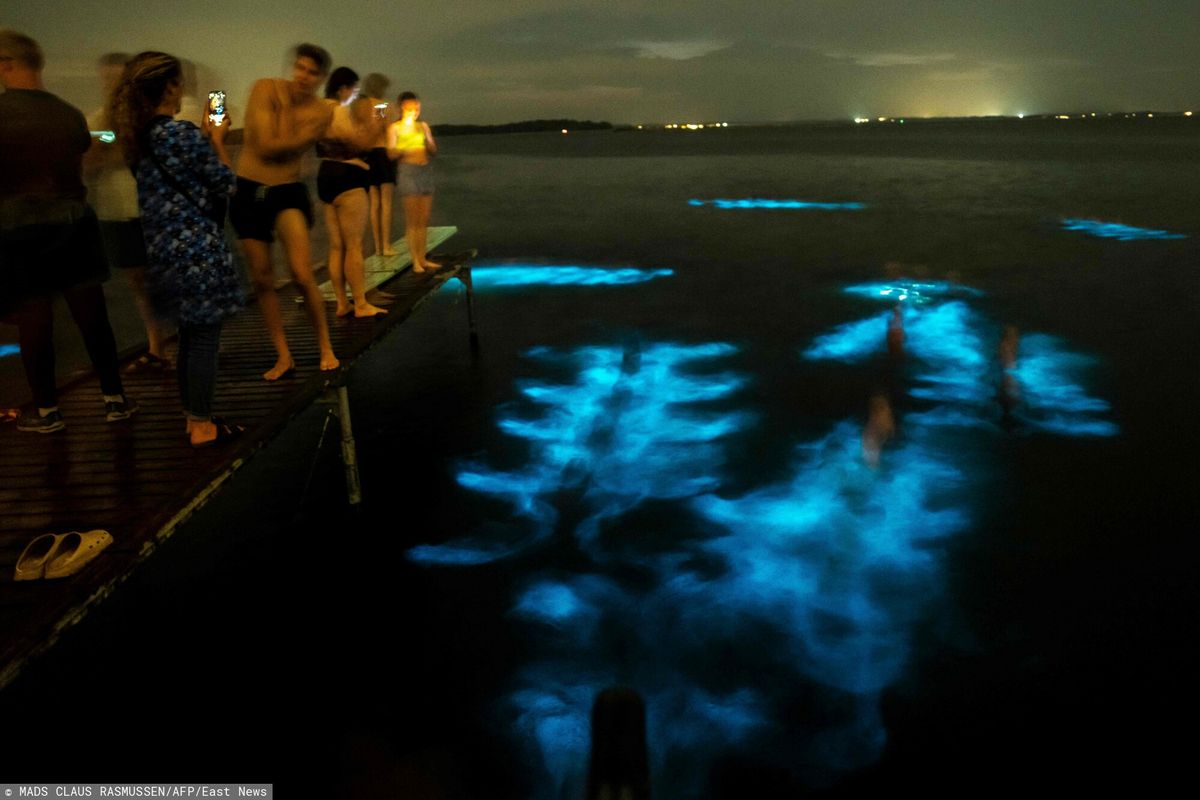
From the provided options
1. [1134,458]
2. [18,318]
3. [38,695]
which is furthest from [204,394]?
[1134,458]

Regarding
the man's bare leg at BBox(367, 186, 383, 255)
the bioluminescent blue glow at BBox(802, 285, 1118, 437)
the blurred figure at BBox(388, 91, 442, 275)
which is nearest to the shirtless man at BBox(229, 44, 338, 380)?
the blurred figure at BBox(388, 91, 442, 275)

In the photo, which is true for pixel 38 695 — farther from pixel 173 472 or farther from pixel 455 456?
pixel 455 456

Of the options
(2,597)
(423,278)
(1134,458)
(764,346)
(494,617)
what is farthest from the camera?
(764,346)

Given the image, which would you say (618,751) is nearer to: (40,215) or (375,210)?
(40,215)

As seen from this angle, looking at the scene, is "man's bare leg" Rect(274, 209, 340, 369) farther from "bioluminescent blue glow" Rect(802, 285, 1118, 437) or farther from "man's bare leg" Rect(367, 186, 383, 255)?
"bioluminescent blue glow" Rect(802, 285, 1118, 437)

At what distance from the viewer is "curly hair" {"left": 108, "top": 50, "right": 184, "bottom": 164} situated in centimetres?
409

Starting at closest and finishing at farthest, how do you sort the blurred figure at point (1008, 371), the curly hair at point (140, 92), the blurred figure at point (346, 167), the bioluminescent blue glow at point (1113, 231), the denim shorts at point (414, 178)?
1. the curly hair at point (140, 92)
2. the blurred figure at point (346, 167)
3. the blurred figure at point (1008, 371)
4. the denim shorts at point (414, 178)
5. the bioluminescent blue glow at point (1113, 231)

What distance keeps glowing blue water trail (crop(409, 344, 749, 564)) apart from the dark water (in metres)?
0.04

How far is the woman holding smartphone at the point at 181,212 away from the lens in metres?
4.16

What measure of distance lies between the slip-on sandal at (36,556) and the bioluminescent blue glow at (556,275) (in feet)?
42.2

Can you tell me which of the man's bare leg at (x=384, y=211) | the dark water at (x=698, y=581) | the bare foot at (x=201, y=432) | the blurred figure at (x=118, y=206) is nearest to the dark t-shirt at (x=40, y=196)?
the blurred figure at (x=118, y=206)

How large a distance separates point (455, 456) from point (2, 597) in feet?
15.2

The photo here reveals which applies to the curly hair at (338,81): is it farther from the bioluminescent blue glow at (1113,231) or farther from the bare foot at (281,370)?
the bioluminescent blue glow at (1113,231)

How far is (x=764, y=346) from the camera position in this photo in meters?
11.6
